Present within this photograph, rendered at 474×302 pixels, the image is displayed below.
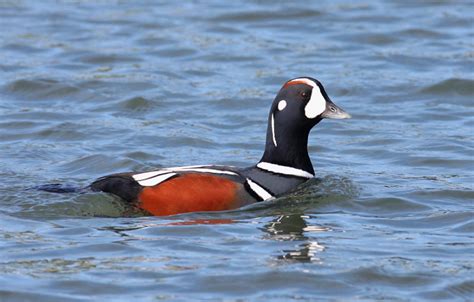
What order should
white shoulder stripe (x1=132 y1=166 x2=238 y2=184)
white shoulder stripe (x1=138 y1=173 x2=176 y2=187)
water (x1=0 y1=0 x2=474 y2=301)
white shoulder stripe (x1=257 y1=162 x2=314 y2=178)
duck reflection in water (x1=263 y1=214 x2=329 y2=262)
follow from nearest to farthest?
water (x1=0 y1=0 x2=474 y2=301) < duck reflection in water (x1=263 y1=214 x2=329 y2=262) < white shoulder stripe (x1=138 y1=173 x2=176 y2=187) < white shoulder stripe (x1=132 y1=166 x2=238 y2=184) < white shoulder stripe (x1=257 y1=162 x2=314 y2=178)

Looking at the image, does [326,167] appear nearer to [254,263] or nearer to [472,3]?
[254,263]

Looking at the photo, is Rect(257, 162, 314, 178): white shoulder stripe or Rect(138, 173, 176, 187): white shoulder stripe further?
Rect(257, 162, 314, 178): white shoulder stripe

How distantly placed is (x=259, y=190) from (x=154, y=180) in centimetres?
102

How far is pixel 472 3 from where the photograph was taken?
23.3m

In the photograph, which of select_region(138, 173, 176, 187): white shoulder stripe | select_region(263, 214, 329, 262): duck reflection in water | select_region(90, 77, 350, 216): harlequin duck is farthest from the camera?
select_region(138, 173, 176, 187): white shoulder stripe

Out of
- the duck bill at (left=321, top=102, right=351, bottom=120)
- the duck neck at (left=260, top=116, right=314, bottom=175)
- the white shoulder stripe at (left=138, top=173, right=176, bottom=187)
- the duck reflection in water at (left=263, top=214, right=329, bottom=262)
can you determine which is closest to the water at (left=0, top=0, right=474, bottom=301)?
the duck reflection in water at (left=263, top=214, right=329, bottom=262)

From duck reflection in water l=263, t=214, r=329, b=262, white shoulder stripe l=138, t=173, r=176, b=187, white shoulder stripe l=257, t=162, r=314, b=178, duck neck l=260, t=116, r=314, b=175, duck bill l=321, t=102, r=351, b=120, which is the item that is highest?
duck bill l=321, t=102, r=351, b=120

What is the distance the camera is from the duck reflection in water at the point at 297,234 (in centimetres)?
1102

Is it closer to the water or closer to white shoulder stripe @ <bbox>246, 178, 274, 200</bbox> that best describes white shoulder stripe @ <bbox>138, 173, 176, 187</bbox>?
the water

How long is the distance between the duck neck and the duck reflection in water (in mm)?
797

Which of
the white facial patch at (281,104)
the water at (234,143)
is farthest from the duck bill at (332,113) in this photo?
the water at (234,143)

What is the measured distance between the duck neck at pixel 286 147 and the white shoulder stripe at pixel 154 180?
115cm

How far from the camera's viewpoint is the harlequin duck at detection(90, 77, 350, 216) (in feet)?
40.3

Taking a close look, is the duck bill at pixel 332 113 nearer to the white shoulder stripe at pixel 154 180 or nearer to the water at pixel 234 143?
the water at pixel 234 143
